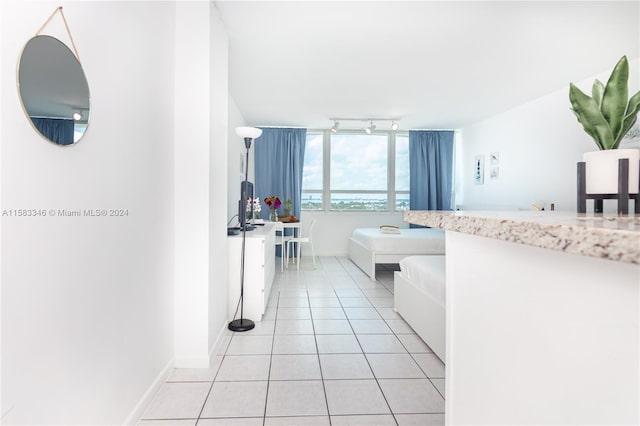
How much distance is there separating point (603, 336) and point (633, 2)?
3.17 metres

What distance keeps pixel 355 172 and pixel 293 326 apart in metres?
4.45

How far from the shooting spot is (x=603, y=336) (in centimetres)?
60

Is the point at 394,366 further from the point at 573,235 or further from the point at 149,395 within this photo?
the point at 573,235

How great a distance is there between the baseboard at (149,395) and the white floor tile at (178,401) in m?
0.02

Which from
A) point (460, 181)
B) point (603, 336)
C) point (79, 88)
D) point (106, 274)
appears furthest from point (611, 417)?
point (460, 181)

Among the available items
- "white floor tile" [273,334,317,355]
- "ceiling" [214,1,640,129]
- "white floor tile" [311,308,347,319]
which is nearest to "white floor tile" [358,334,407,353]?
"white floor tile" [273,334,317,355]

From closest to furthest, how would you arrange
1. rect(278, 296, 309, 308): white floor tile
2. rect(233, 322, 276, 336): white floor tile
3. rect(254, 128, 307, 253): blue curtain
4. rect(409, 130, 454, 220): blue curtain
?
rect(233, 322, 276, 336): white floor tile < rect(278, 296, 309, 308): white floor tile < rect(254, 128, 307, 253): blue curtain < rect(409, 130, 454, 220): blue curtain

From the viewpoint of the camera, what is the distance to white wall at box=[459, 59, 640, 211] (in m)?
4.18

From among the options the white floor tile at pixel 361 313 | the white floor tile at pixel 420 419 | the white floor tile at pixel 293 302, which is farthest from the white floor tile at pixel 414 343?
the white floor tile at pixel 293 302

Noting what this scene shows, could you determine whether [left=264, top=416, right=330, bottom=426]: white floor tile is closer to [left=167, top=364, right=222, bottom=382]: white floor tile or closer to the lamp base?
[left=167, top=364, right=222, bottom=382]: white floor tile

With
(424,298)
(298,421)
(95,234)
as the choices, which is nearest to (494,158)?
(424,298)

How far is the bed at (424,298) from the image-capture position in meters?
2.43

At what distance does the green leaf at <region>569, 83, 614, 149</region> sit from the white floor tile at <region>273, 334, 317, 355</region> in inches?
83.4

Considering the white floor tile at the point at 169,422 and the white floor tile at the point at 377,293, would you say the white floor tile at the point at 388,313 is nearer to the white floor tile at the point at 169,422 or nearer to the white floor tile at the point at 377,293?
the white floor tile at the point at 377,293
